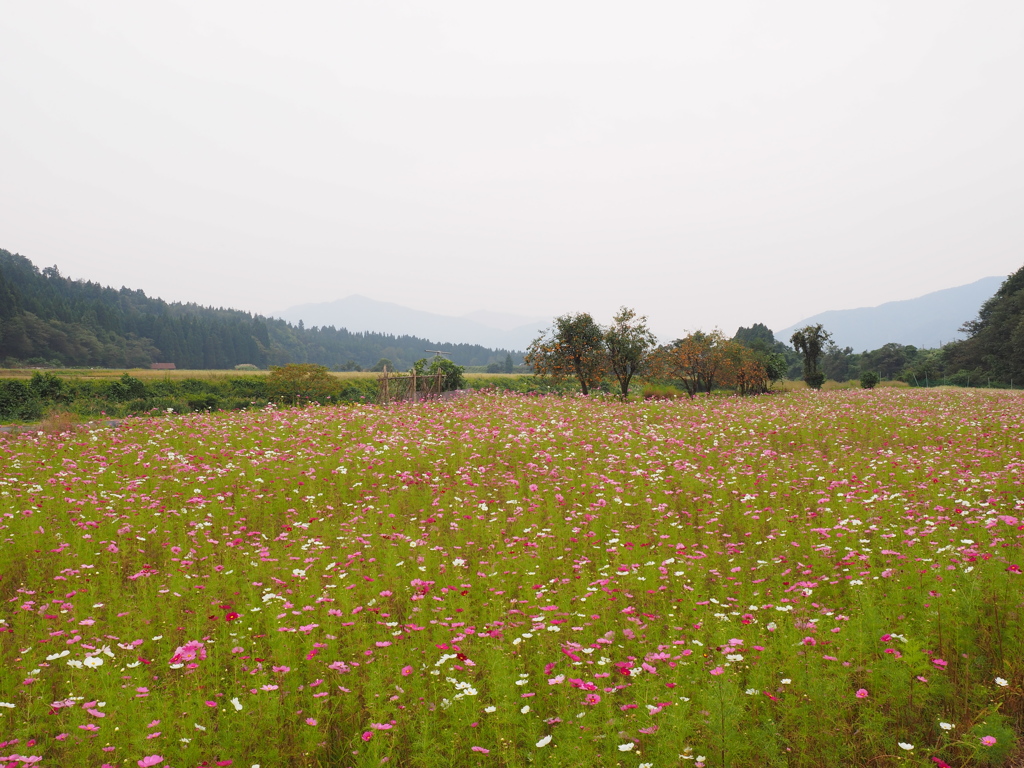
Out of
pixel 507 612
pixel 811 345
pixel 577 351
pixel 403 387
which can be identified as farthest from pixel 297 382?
pixel 811 345

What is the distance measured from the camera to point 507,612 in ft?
14.9

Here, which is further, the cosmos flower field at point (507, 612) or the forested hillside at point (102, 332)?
the forested hillside at point (102, 332)

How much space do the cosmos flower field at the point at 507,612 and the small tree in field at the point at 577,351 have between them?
2082 centimetres

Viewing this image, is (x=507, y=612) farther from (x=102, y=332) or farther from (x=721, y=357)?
(x=102, y=332)

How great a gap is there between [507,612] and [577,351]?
26.7 meters

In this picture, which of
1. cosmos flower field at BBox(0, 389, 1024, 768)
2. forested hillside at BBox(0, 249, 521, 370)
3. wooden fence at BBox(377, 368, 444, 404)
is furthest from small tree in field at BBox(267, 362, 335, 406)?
forested hillside at BBox(0, 249, 521, 370)

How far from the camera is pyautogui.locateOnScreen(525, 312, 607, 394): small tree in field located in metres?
30.7

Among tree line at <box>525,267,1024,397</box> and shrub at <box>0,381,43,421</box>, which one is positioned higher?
A: tree line at <box>525,267,1024,397</box>

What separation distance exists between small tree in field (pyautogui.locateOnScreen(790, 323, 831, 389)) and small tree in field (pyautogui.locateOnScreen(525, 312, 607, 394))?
26.1 m

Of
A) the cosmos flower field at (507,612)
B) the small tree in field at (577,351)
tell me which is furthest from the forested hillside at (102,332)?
the cosmos flower field at (507,612)

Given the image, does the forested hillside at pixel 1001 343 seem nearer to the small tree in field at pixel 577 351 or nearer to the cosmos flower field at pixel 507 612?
the small tree in field at pixel 577 351

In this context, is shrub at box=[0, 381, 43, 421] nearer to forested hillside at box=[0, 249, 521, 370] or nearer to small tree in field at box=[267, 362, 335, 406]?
small tree in field at box=[267, 362, 335, 406]

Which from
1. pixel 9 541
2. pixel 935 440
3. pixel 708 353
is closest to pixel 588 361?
pixel 708 353

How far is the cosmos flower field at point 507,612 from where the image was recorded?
318 cm
